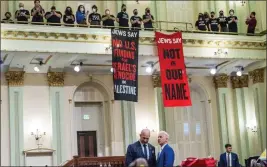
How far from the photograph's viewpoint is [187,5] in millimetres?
27359

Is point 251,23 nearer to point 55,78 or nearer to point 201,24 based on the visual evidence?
point 201,24

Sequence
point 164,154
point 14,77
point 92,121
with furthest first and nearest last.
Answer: point 92,121 < point 14,77 < point 164,154

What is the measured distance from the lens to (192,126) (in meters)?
27.4

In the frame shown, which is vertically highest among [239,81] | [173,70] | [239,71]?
[239,71]

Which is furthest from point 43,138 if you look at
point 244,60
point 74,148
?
point 244,60

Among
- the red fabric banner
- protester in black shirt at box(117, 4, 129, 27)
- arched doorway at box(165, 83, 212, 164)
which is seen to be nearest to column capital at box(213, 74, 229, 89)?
arched doorway at box(165, 83, 212, 164)

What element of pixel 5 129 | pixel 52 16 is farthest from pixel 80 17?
pixel 5 129

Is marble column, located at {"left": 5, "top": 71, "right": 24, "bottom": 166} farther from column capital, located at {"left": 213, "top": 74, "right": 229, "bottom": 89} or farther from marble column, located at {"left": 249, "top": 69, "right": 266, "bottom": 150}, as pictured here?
marble column, located at {"left": 249, "top": 69, "right": 266, "bottom": 150}

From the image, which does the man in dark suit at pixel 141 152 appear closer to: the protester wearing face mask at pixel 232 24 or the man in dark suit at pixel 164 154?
the man in dark suit at pixel 164 154

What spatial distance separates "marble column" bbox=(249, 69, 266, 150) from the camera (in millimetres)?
25891

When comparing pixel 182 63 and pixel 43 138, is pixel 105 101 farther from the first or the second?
pixel 182 63

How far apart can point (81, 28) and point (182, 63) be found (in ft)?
14.3

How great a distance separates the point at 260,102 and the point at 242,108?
163 cm

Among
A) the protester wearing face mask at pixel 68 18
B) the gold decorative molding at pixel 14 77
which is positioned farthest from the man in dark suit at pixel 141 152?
the gold decorative molding at pixel 14 77
